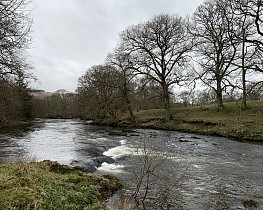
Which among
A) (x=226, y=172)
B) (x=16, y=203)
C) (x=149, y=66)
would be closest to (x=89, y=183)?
(x=16, y=203)

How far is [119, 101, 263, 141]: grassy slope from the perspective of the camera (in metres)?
23.9

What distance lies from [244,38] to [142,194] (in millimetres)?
18142

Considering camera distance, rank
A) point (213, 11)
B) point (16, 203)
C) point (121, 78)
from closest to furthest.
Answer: point (16, 203) < point (213, 11) < point (121, 78)

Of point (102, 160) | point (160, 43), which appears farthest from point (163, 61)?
point (102, 160)

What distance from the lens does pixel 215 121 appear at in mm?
29281

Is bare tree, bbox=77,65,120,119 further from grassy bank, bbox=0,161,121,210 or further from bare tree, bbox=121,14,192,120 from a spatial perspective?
grassy bank, bbox=0,161,121,210

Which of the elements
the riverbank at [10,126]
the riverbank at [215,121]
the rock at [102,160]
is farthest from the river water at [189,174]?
the riverbank at [10,126]

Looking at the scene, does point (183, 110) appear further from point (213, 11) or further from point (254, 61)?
point (254, 61)

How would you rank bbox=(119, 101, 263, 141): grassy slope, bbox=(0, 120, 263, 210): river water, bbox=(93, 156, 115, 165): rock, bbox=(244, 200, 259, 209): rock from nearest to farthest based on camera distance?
bbox=(244, 200, 259, 209): rock < bbox=(0, 120, 263, 210): river water < bbox=(93, 156, 115, 165): rock < bbox=(119, 101, 263, 141): grassy slope

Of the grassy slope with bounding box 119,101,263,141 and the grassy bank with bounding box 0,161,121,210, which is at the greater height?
the grassy slope with bounding box 119,101,263,141

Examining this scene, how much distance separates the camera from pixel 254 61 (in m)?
22.7

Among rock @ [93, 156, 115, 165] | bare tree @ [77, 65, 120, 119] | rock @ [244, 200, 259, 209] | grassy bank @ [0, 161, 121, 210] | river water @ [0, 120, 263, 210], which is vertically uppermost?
bare tree @ [77, 65, 120, 119]

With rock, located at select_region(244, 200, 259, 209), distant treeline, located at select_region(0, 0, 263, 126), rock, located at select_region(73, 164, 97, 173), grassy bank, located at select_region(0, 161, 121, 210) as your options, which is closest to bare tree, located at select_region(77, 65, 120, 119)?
distant treeline, located at select_region(0, 0, 263, 126)

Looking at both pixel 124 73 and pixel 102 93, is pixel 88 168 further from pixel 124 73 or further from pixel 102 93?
pixel 102 93
